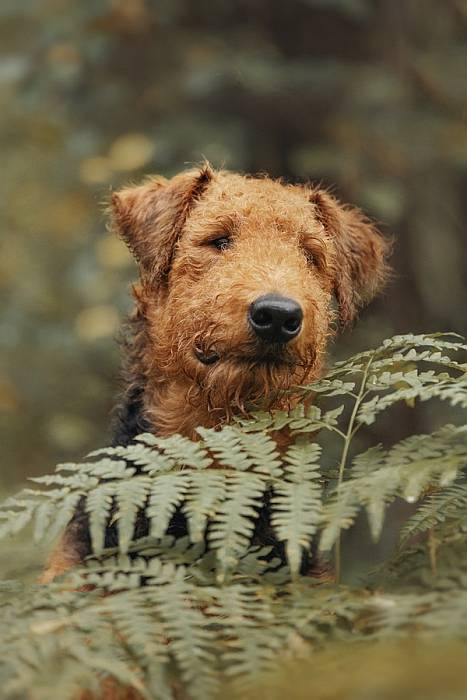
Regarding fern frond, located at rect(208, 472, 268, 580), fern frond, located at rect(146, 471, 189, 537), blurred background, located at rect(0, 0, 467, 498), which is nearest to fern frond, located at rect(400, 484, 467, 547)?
fern frond, located at rect(208, 472, 268, 580)

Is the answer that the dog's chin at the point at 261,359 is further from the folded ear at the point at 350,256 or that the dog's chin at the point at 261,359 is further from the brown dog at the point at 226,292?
the folded ear at the point at 350,256

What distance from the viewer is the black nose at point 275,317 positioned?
108 inches

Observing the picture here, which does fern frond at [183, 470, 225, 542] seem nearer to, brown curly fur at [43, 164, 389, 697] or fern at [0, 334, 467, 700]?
fern at [0, 334, 467, 700]

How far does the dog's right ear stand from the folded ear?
0.48 meters

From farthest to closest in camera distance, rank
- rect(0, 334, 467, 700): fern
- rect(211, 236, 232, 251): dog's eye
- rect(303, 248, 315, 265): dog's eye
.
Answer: rect(303, 248, 315, 265): dog's eye < rect(211, 236, 232, 251): dog's eye < rect(0, 334, 467, 700): fern

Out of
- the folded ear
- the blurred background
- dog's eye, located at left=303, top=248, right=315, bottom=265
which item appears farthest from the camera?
the blurred background

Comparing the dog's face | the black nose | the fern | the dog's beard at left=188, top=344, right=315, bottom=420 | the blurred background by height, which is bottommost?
the fern

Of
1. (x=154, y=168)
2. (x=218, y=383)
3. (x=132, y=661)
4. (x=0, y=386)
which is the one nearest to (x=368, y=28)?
(x=154, y=168)

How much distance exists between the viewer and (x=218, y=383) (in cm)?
299

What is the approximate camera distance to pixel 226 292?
9.55 feet

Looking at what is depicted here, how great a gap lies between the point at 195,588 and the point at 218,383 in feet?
3.64

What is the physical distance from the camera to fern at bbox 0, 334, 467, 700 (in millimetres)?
1741

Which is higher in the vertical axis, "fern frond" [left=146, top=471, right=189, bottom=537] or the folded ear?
the folded ear

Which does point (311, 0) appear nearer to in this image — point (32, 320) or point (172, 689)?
point (32, 320)
